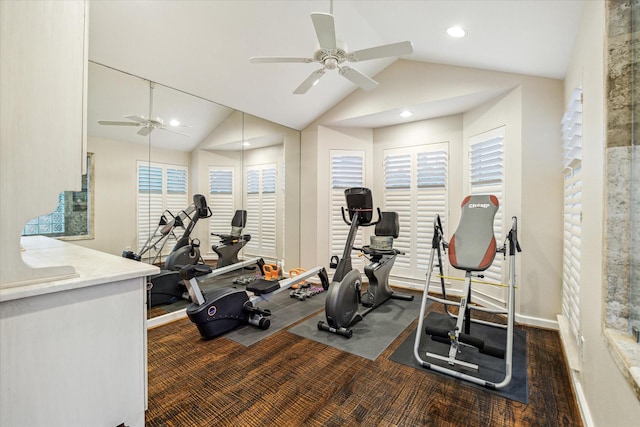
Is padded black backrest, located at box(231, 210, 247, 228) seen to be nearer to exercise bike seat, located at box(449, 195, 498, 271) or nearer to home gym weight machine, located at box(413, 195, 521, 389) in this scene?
home gym weight machine, located at box(413, 195, 521, 389)

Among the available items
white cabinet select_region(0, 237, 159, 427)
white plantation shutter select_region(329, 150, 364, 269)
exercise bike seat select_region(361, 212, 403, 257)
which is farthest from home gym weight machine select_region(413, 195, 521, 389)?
white plantation shutter select_region(329, 150, 364, 269)

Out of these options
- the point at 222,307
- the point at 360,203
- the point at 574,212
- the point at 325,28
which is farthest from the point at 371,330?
the point at 325,28

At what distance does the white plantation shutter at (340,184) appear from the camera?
4980 millimetres

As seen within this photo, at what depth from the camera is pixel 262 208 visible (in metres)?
4.59

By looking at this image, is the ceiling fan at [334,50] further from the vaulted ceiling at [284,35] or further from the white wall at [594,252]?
the white wall at [594,252]

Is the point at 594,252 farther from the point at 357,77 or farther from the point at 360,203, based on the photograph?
the point at 357,77

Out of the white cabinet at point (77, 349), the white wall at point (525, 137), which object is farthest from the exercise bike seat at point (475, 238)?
the white cabinet at point (77, 349)

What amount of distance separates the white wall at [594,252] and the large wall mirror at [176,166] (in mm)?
3723

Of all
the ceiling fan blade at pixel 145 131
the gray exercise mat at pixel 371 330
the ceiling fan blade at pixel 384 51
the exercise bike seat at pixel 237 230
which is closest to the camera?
the ceiling fan blade at pixel 384 51

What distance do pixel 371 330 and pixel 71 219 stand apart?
10.2ft

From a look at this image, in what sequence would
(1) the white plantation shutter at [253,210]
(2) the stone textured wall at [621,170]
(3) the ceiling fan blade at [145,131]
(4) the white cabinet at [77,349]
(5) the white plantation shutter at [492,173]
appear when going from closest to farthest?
1. (4) the white cabinet at [77,349]
2. (2) the stone textured wall at [621,170]
3. (3) the ceiling fan blade at [145,131]
4. (5) the white plantation shutter at [492,173]
5. (1) the white plantation shutter at [253,210]

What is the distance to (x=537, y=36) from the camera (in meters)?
2.59

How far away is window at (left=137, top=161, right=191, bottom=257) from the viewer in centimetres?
309

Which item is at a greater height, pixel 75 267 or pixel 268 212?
pixel 268 212
